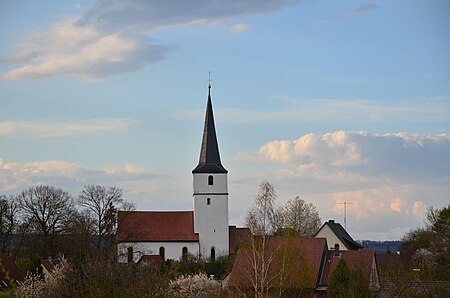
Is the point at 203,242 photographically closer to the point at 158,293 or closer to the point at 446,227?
the point at 446,227

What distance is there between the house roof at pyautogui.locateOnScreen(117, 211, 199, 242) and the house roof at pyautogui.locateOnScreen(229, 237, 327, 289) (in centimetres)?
3623

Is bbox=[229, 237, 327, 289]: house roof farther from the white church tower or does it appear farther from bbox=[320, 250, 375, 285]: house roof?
the white church tower

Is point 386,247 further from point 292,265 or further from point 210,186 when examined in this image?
point 292,265

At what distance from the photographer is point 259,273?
125 ft

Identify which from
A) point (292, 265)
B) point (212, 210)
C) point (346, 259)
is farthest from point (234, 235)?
point (292, 265)

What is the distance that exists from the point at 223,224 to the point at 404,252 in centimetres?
1646

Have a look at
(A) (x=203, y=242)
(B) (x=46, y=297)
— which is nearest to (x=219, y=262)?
(A) (x=203, y=242)

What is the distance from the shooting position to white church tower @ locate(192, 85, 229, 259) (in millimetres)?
81062

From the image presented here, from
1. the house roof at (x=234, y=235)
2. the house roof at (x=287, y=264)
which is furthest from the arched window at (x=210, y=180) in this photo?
the house roof at (x=287, y=264)

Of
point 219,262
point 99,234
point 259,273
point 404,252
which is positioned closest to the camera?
point 259,273

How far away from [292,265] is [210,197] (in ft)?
133

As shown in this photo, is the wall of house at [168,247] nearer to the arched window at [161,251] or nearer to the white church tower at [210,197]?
the arched window at [161,251]

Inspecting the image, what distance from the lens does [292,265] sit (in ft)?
135

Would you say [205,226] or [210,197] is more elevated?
[210,197]
